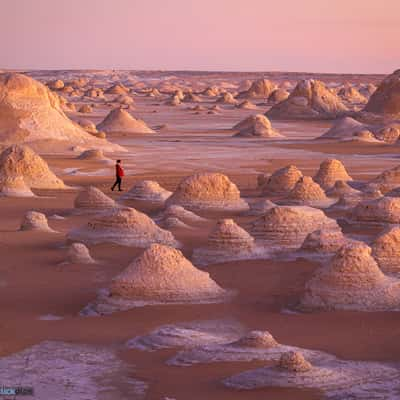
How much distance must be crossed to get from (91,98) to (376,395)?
67.3m

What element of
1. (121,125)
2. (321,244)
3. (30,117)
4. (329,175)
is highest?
(30,117)

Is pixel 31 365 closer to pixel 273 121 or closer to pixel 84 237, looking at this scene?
pixel 84 237

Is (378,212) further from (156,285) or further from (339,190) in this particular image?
(156,285)

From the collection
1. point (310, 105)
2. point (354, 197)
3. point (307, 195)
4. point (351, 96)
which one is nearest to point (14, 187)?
point (307, 195)

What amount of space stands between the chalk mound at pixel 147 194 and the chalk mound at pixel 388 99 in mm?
25873

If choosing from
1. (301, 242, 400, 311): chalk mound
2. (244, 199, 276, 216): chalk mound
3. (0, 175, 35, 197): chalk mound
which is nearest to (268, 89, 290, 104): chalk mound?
(0, 175, 35, 197): chalk mound

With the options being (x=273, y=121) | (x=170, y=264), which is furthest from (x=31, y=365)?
(x=273, y=121)

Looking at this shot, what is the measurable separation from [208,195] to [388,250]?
5.75 m

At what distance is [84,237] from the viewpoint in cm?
1296

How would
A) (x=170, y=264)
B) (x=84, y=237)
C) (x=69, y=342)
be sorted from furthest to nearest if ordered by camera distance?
(x=84, y=237), (x=170, y=264), (x=69, y=342)

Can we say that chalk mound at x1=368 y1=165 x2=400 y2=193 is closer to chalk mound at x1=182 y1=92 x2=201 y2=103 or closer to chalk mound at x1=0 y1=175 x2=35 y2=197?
chalk mound at x1=0 y1=175 x2=35 y2=197

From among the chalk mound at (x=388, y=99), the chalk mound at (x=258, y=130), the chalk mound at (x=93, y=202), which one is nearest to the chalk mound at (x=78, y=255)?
the chalk mound at (x=93, y=202)

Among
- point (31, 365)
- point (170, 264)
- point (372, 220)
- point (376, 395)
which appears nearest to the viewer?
point (376, 395)

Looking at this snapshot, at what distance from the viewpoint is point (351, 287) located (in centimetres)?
947
